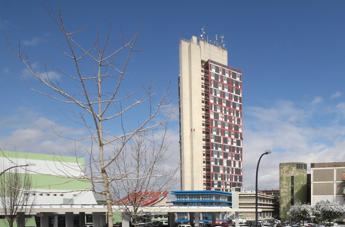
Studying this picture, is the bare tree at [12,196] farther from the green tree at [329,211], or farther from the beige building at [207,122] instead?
the beige building at [207,122]

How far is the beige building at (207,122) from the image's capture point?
476ft

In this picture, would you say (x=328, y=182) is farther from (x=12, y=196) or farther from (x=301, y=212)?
(x=12, y=196)

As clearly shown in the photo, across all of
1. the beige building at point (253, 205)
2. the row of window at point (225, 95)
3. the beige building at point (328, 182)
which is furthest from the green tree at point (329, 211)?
the row of window at point (225, 95)

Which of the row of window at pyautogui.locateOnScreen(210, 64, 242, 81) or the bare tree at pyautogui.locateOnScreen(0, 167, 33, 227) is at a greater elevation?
the row of window at pyautogui.locateOnScreen(210, 64, 242, 81)

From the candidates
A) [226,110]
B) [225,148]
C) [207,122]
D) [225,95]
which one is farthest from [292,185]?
[225,95]

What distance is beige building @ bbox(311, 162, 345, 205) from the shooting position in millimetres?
126688

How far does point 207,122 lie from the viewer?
149 meters

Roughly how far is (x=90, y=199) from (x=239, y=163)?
6879 cm

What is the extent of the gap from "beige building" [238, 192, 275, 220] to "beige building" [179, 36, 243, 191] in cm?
686

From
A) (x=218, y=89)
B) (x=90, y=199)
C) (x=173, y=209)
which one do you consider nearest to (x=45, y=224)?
(x=90, y=199)

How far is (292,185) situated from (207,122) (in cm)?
2968

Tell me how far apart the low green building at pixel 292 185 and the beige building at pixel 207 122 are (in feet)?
53.7

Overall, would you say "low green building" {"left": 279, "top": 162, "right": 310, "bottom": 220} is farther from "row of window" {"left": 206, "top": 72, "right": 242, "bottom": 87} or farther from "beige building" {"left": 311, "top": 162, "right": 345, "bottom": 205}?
"row of window" {"left": 206, "top": 72, "right": 242, "bottom": 87}

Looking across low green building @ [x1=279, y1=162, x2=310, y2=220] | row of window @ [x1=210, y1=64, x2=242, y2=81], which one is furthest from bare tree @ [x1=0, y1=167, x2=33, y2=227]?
row of window @ [x1=210, y1=64, x2=242, y2=81]
